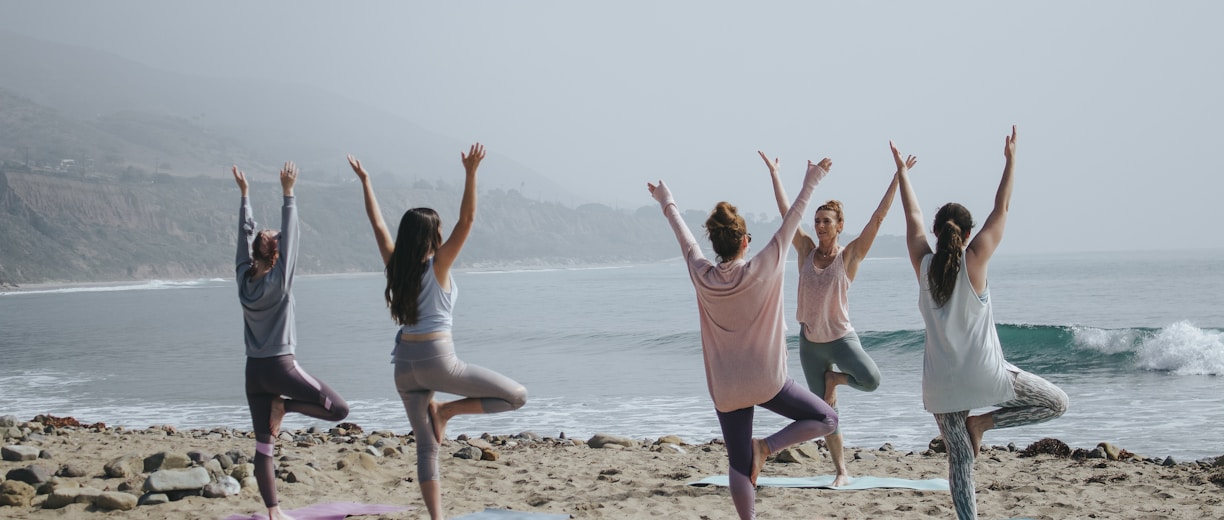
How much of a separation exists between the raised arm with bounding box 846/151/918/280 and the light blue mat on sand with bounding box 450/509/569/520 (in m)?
2.45

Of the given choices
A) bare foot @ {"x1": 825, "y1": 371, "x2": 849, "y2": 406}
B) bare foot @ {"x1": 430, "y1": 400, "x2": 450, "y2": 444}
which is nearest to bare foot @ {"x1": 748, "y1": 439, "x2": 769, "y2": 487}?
bare foot @ {"x1": 430, "y1": 400, "x2": 450, "y2": 444}

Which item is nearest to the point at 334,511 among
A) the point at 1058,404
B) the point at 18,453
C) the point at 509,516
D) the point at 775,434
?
the point at 509,516

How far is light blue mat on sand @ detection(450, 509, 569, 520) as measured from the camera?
6.06 metres

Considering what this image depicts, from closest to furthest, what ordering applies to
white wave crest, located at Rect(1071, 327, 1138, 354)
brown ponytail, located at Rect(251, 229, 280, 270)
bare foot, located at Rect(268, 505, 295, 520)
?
brown ponytail, located at Rect(251, 229, 280, 270) → bare foot, located at Rect(268, 505, 295, 520) → white wave crest, located at Rect(1071, 327, 1138, 354)

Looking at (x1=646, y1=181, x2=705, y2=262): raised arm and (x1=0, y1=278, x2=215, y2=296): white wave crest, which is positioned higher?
(x1=646, y1=181, x2=705, y2=262): raised arm

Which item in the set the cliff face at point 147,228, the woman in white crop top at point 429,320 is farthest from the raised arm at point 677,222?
the cliff face at point 147,228

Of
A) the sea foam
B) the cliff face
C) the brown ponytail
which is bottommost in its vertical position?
the sea foam

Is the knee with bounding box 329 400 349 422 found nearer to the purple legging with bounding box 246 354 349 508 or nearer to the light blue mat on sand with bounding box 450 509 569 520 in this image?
the purple legging with bounding box 246 354 349 508

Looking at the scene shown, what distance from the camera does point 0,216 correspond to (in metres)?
127

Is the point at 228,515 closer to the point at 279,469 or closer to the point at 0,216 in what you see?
the point at 279,469

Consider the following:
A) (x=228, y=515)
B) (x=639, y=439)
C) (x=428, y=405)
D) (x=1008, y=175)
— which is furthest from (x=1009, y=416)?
(x=639, y=439)

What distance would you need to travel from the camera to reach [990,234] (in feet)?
14.4

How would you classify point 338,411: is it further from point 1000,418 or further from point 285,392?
point 1000,418

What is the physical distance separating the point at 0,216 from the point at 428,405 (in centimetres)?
14612
